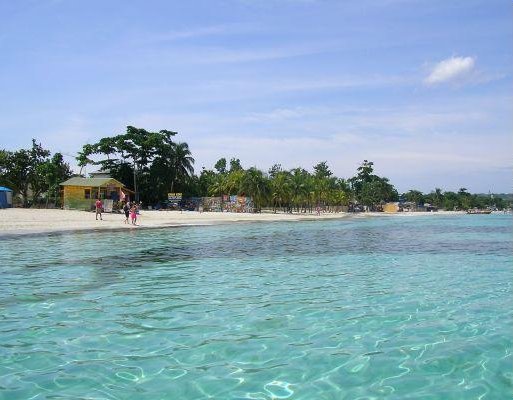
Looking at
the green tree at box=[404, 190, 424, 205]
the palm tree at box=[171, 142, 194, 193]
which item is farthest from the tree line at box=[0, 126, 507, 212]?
the green tree at box=[404, 190, 424, 205]

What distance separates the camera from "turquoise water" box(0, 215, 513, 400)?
5.32 metres

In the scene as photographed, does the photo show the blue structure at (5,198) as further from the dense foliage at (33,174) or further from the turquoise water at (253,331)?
the turquoise water at (253,331)

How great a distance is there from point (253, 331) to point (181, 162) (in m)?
59.2

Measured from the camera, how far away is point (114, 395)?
5.01 m

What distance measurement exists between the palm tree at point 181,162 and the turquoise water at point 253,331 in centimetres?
4984

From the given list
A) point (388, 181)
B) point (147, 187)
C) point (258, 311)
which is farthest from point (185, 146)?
point (388, 181)

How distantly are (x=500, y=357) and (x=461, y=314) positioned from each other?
226cm

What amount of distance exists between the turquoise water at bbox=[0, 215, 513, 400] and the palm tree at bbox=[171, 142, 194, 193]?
49.8 m

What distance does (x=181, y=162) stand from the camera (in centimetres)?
6519

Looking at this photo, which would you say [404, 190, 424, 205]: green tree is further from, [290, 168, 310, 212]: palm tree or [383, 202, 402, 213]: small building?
[290, 168, 310, 212]: palm tree

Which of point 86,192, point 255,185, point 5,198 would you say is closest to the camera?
point 86,192

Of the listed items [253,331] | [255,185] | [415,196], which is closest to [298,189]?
[255,185]

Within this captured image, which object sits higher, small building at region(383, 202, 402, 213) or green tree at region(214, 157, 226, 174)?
green tree at region(214, 157, 226, 174)

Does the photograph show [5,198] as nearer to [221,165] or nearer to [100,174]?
[100,174]
